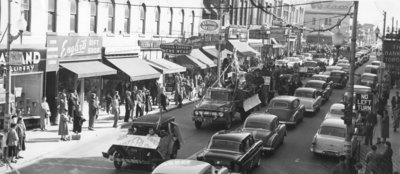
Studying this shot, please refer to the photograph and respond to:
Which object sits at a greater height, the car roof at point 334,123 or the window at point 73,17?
the window at point 73,17

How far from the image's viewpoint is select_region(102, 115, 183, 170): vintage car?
1741cm

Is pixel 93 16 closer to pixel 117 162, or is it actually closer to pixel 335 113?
pixel 335 113

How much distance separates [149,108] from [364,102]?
13291 millimetres

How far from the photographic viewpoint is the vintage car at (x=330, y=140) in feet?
66.7

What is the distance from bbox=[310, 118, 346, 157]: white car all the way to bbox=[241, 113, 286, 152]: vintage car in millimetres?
1591

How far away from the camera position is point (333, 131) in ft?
69.6

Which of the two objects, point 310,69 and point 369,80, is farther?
point 310,69

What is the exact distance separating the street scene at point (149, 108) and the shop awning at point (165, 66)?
5.2 inches

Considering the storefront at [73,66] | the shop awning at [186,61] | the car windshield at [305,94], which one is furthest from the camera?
the shop awning at [186,61]

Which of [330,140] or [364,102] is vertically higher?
[364,102]

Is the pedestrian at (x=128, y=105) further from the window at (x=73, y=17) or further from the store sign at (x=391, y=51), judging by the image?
the store sign at (x=391, y=51)

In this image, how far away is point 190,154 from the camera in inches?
816

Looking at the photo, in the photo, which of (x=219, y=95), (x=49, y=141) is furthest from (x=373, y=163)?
(x=49, y=141)

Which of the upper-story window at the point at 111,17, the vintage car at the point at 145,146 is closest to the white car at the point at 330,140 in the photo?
the vintage car at the point at 145,146
